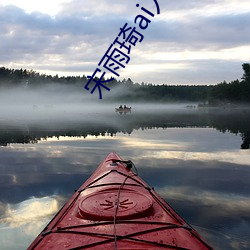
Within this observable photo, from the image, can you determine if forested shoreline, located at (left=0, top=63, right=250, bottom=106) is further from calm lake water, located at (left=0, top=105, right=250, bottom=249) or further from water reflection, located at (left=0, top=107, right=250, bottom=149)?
calm lake water, located at (left=0, top=105, right=250, bottom=249)

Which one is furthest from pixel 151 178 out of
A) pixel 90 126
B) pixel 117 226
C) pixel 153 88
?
pixel 153 88

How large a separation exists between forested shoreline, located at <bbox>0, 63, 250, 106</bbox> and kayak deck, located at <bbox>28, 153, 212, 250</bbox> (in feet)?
325

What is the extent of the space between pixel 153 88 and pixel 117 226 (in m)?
178

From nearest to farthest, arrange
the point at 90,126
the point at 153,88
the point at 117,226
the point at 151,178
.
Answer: the point at 117,226
the point at 151,178
the point at 90,126
the point at 153,88

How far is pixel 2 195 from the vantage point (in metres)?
9.16

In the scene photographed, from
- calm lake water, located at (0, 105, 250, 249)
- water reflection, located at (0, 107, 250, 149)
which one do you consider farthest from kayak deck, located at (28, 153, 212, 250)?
water reflection, located at (0, 107, 250, 149)

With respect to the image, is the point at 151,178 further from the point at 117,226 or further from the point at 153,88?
the point at 153,88

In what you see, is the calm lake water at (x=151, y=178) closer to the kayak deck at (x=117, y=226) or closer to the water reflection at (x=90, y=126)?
the kayak deck at (x=117, y=226)

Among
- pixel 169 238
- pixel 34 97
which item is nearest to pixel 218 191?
pixel 169 238

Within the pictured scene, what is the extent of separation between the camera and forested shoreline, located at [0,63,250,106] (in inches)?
3976

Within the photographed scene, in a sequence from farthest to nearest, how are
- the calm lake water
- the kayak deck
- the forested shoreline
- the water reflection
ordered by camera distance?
the forested shoreline
the water reflection
the calm lake water
the kayak deck

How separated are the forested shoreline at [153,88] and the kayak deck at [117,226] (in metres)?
99.1

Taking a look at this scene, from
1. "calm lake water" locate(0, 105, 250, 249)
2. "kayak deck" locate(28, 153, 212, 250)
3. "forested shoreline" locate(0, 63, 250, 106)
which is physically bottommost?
"calm lake water" locate(0, 105, 250, 249)

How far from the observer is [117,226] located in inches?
182
